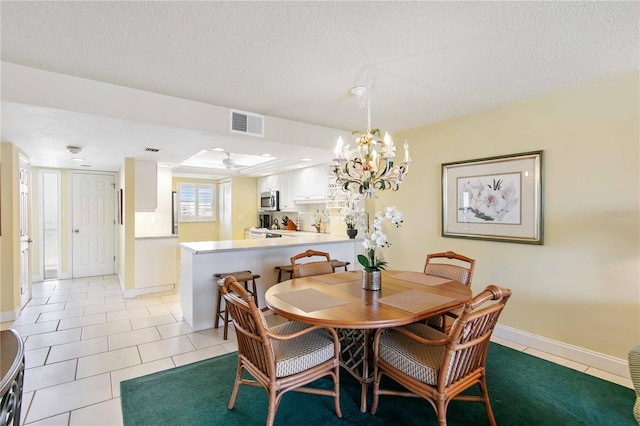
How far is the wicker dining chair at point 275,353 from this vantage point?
1692mm

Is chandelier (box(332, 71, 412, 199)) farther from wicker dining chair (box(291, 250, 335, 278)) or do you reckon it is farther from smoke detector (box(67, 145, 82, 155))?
smoke detector (box(67, 145, 82, 155))

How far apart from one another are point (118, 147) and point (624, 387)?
17.8 feet

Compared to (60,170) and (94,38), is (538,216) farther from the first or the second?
(60,170)

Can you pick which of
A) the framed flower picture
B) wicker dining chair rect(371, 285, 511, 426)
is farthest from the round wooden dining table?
the framed flower picture

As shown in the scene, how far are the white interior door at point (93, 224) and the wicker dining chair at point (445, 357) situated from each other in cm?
625

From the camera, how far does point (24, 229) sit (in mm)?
4262

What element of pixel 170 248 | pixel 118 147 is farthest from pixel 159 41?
pixel 170 248

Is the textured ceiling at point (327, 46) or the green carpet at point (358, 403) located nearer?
the textured ceiling at point (327, 46)

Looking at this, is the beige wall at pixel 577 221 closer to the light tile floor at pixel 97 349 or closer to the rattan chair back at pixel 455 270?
the light tile floor at pixel 97 349

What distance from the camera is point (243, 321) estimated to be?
1804mm

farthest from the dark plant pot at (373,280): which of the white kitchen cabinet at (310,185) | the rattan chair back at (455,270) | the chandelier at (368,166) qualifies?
the white kitchen cabinet at (310,185)

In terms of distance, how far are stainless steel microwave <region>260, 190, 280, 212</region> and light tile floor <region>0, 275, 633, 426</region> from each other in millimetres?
2913

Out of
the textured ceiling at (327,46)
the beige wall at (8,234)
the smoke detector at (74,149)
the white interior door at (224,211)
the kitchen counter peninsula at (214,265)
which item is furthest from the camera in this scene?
the white interior door at (224,211)

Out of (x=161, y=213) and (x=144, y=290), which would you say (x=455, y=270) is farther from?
(x=161, y=213)
